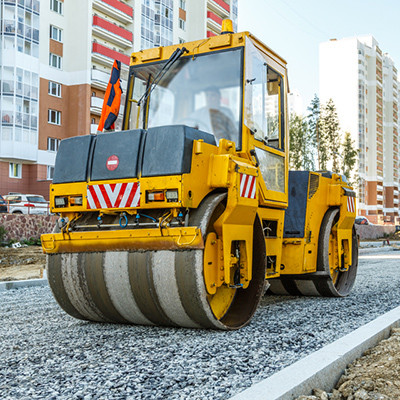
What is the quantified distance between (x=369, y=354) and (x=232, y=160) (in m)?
2.16

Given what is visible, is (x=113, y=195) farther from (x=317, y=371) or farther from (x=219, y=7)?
(x=219, y=7)

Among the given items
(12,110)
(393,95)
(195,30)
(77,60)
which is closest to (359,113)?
(393,95)

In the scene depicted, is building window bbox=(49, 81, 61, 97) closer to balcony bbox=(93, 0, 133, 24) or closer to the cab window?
balcony bbox=(93, 0, 133, 24)

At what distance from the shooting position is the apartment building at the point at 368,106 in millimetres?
102812

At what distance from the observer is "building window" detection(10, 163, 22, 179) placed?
41531 millimetres

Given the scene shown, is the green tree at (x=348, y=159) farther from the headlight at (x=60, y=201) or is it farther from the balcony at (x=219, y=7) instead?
the headlight at (x=60, y=201)

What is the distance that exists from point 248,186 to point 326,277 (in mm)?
3048

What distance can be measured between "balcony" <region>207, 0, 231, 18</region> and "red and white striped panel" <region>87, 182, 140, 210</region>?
58467 millimetres

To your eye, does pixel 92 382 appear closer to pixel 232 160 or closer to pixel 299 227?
pixel 232 160

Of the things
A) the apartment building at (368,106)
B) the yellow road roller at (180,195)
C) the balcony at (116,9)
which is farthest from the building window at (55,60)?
the apartment building at (368,106)

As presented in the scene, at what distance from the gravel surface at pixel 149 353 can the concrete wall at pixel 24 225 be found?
1686 centimetres

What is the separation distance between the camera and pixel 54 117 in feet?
147

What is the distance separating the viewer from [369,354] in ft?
15.8

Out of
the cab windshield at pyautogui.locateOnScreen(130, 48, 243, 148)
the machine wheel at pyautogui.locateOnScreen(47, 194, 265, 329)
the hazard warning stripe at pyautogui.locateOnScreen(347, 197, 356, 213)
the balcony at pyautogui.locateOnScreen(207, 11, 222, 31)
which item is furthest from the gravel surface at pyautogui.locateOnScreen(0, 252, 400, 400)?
the balcony at pyautogui.locateOnScreen(207, 11, 222, 31)
